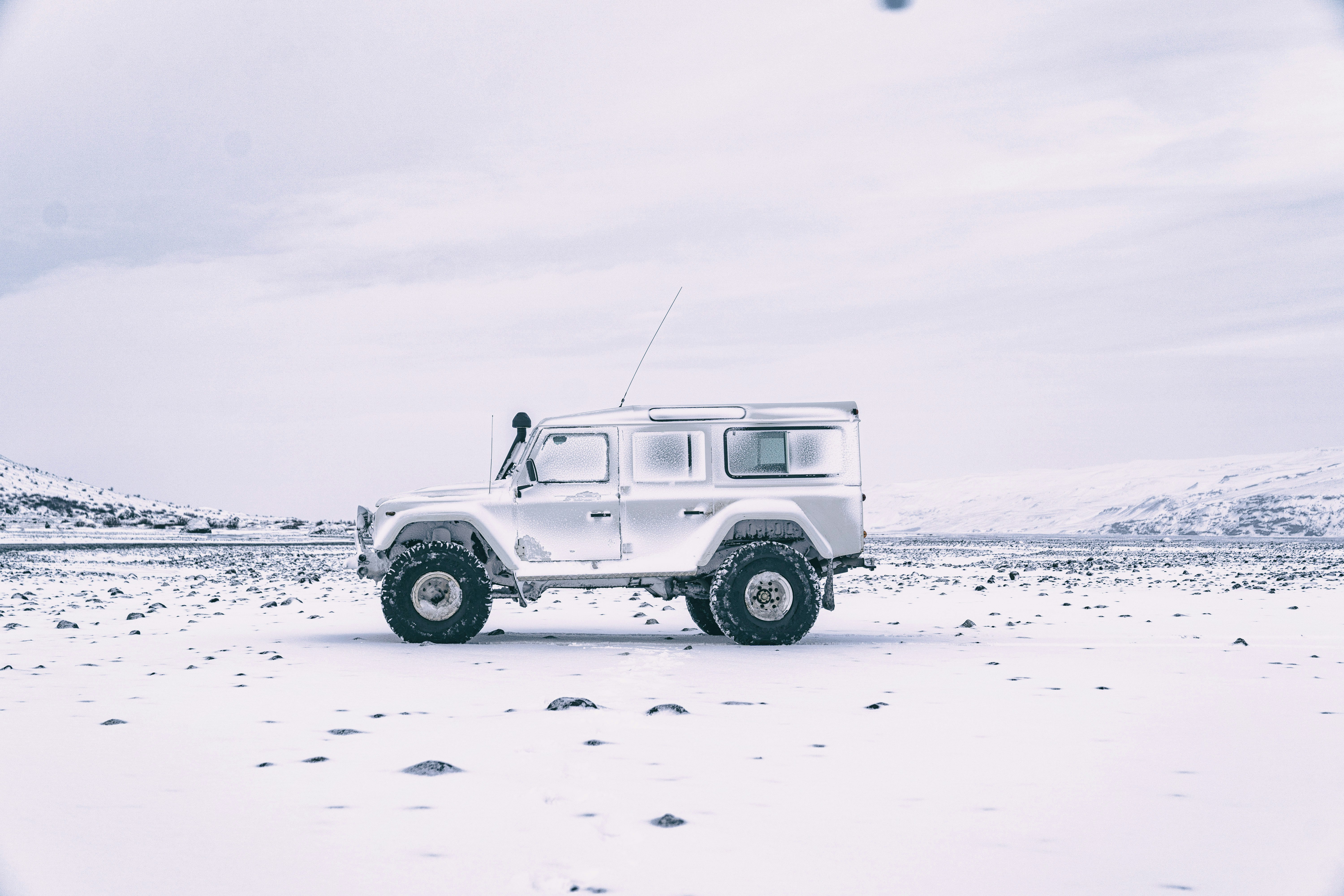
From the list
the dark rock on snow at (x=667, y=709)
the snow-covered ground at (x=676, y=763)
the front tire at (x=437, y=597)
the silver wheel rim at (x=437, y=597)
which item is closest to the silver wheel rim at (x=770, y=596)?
the snow-covered ground at (x=676, y=763)

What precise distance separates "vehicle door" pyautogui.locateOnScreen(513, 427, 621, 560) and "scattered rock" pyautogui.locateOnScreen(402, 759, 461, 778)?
627 cm

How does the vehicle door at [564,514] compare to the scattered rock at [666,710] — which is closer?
the scattered rock at [666,710]

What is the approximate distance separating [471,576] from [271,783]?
6.41 metres

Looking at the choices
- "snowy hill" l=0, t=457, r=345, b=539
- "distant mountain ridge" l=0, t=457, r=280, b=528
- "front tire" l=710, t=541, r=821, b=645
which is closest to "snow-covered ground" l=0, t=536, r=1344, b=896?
"front tire" l=710, t=541, r=821, b=645

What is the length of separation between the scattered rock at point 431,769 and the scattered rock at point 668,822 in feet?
4.11

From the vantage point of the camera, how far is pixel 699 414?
12.0 m

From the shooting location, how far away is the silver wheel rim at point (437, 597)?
11.6m

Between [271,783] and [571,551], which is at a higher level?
[571,551]

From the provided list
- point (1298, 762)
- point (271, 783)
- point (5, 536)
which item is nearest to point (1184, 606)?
point (1298, 762)

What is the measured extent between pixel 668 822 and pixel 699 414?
762 centimetres

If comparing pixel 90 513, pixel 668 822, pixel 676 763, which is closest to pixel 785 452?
pixel 676 763

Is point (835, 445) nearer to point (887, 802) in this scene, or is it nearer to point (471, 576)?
point (471, 576)

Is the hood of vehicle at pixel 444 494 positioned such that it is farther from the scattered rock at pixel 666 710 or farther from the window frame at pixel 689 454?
the scattered rock at pixel 666 710

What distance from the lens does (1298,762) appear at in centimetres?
565
